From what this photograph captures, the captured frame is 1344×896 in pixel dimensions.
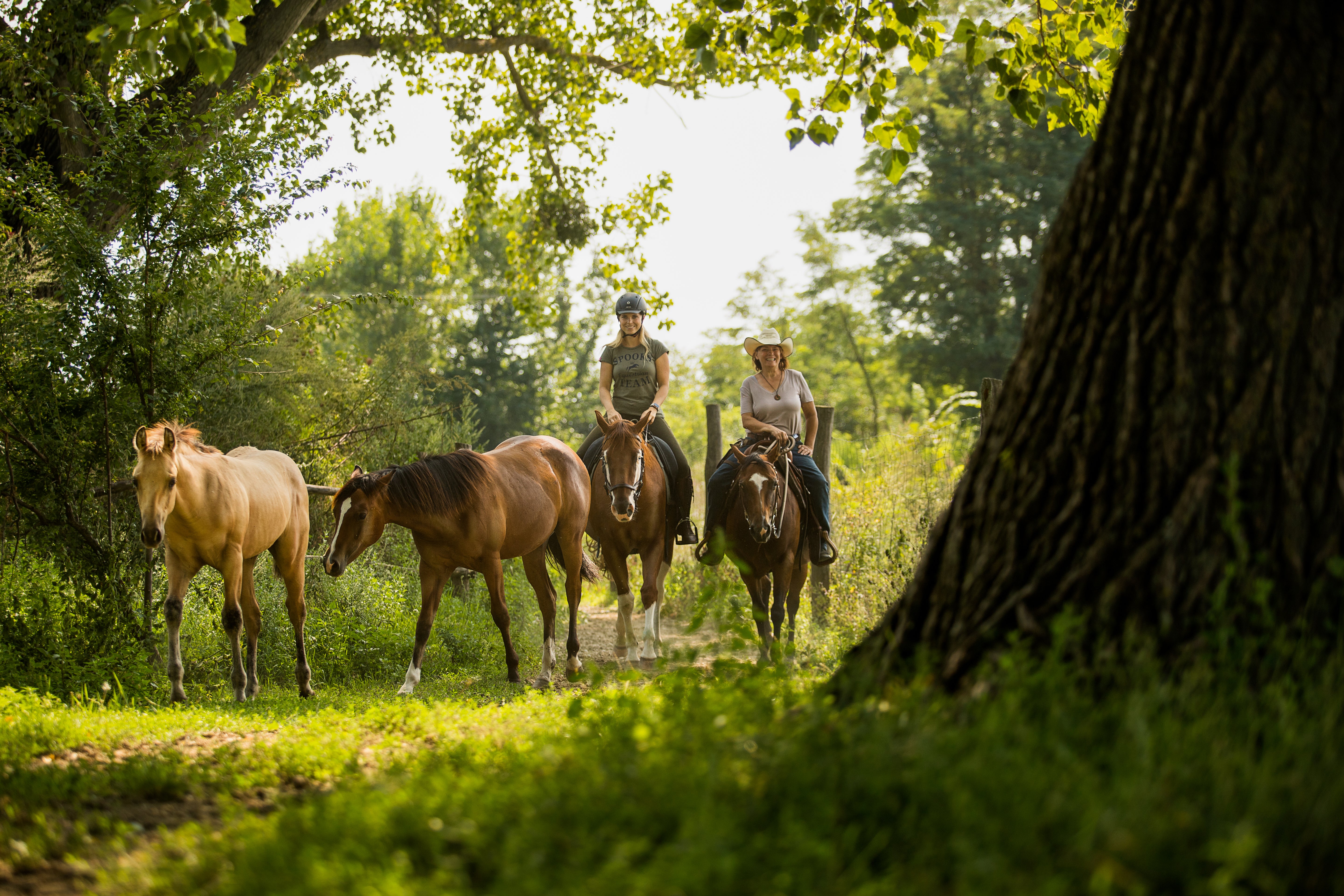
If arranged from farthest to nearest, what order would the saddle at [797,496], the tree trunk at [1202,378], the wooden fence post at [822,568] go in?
the wooden fence post at [822,568] < the saddle at [797,496] < the tree trunk at [1202,378]

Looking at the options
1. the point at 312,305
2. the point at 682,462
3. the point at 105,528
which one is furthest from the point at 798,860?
the point at 312,305

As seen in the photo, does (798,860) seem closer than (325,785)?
Yes

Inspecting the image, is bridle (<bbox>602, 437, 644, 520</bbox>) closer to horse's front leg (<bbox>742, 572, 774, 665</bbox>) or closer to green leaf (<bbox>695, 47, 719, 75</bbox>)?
horse's front leg (<bbox>742, 572, 774, 665</bbox>)

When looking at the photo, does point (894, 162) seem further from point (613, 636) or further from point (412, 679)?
→ point (613, 636)

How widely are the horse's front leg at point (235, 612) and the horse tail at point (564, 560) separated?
118 inches

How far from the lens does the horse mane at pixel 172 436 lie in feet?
21.8

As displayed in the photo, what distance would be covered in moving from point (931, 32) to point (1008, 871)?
5950 millimetres

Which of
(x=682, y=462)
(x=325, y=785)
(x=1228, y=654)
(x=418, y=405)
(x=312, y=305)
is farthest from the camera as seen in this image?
(x=418, y=405)

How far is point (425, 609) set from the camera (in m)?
8.19

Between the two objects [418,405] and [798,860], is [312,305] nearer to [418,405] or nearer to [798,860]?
[418,405]

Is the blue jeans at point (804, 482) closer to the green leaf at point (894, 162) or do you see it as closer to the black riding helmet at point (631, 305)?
the black riding helmet at point (631, 305)

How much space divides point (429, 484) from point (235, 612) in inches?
69.2

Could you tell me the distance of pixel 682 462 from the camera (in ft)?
35.2

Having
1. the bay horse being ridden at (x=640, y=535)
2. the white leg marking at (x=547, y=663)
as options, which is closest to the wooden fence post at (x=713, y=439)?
Result: the bay horse being ridden at (x=640, y=535)
